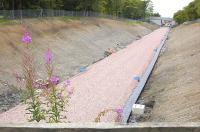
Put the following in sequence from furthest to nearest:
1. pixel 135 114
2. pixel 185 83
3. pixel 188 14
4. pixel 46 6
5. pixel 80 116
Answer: pixel 188 14
pixel 46 6
pixel 185 83
pixel 80 116
pixel 135 114

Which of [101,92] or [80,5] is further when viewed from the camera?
[80,5]

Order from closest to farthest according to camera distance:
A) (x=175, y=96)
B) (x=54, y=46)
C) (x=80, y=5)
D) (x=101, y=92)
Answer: (x=175, y=96) → (x=101, y=92) → (x=54, y=46) → (x=80, y=5)

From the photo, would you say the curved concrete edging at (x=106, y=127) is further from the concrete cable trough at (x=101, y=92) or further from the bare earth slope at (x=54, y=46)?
the bare earth slope at (x=54, y=46)

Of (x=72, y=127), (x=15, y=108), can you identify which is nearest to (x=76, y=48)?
(x=15, y=108)

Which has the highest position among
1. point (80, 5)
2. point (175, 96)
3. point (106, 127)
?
point (80, 5)

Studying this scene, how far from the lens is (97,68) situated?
34.1 meters

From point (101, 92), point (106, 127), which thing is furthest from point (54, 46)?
point (106, 127)

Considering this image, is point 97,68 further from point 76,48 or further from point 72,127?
point 72,127

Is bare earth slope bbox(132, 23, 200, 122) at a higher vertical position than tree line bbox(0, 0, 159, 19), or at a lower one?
lower

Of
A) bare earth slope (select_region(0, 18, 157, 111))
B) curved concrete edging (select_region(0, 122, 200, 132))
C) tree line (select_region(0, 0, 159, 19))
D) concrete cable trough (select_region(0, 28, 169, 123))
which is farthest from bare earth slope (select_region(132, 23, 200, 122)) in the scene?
tree line (select_region(0, 0, 159, 19))

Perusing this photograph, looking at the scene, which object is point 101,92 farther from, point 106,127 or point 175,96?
point 106,127

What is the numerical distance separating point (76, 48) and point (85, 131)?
3691cm

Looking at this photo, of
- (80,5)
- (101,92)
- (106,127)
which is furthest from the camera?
(80,5)

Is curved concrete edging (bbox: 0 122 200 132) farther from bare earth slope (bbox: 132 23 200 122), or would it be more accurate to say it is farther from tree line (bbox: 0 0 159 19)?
tree line (bbox: 0 0 159 19)
